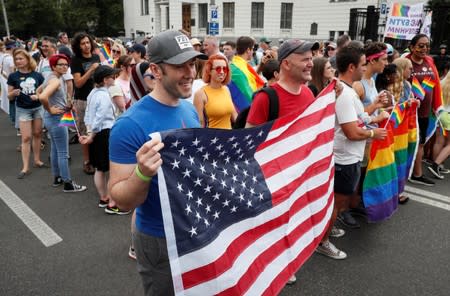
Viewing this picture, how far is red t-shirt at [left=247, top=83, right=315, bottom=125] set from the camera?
3.05 m

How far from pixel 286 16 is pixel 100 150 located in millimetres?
41218

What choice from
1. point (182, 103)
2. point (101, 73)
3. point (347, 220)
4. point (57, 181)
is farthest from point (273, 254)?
point (57, 181)

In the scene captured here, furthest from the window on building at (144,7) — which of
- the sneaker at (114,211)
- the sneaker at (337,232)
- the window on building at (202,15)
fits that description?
the sneaker at (337,232)

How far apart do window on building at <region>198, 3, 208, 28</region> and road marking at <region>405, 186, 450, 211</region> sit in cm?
4354

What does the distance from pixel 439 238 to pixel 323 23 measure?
38199mm

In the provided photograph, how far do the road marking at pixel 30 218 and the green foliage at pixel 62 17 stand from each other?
5072cm

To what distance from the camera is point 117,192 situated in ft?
6.07

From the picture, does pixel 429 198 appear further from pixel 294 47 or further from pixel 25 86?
pixel 25 86

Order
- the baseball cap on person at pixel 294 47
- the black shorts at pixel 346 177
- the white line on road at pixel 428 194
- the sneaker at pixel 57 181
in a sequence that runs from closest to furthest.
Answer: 1. the baseball cap on person at pixel 294 47
2. the black shorts at pixel 346 177
3. the white line on road at pixel 428 194
4. the sneaker at pixel 57 181

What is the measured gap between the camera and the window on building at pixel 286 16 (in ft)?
138

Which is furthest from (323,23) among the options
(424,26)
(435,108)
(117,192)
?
(117,192)

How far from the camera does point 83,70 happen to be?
667 cm

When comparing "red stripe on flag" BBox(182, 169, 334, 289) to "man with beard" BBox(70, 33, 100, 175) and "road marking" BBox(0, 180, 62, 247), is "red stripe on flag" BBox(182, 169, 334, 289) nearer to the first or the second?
"road marking" BBox(0, 180, 62, 247)

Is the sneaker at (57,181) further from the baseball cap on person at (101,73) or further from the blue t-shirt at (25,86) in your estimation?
the baseball cap on person at (101,73)
